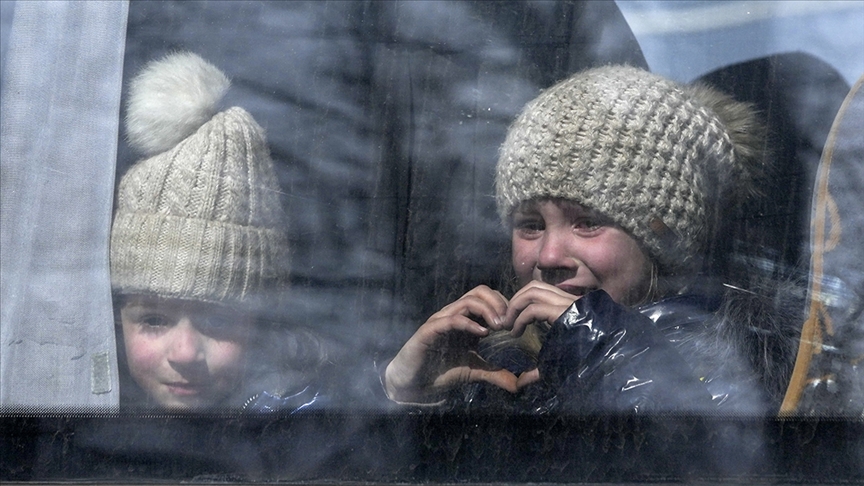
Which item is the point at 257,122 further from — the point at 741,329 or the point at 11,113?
the point at 741,329

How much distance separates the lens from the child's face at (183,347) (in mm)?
1563

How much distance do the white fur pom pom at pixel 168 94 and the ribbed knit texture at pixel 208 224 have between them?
0.05 metres

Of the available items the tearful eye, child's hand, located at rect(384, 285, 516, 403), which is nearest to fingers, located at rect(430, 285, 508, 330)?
child's hand, located at rect(384, 285, 516, 403)

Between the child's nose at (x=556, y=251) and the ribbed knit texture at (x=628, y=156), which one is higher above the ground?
the ribbed knit texture at (x=628, y=156)

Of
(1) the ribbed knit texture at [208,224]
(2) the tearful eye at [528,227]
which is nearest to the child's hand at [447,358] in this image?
(2) the tearful eye at [528,227]

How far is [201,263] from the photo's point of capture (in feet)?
5.37

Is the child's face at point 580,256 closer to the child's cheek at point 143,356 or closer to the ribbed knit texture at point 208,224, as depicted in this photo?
the ribbed knit texture at point 208,224

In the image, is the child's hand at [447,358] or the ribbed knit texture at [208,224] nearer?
the child's hand at [447,358]

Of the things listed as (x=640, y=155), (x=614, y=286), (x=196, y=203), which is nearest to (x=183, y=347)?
(x=196, y=203)

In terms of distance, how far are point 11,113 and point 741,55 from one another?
1.28 m

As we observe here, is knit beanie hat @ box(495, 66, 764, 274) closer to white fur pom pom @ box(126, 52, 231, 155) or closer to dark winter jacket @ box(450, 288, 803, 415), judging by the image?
dark winter jacket @ box(450, 288, 803, 415)

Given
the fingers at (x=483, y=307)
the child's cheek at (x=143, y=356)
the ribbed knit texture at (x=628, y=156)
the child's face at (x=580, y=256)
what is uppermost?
the ribbed knit texture at (x=628, y=156)

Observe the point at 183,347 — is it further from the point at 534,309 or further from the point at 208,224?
the point at 534,309

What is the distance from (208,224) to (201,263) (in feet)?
0.26
